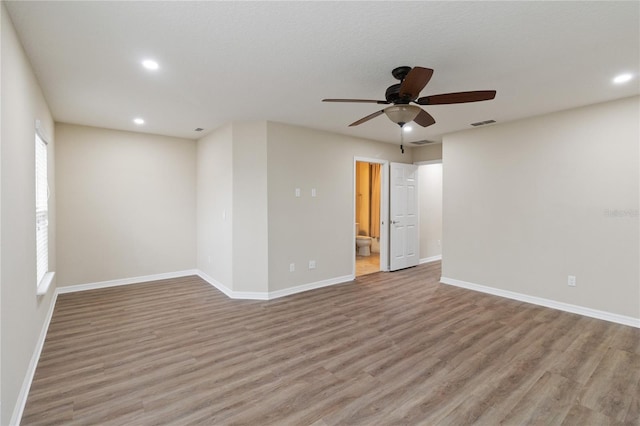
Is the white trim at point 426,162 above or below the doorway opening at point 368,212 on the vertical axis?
above

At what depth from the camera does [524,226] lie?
433 centimetres

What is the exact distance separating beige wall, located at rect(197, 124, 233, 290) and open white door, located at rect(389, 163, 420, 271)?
3.05 metres

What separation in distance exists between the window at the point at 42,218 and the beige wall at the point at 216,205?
2.01 metres

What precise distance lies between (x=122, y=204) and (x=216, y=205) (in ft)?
5.27

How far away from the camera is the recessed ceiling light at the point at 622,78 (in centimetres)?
288

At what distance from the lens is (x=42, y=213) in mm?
3404

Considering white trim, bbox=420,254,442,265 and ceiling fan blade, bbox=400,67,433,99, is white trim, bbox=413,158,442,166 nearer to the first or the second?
white trim, bbox=420,254,442,265

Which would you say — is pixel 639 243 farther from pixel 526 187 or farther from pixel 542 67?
pixel 542 67

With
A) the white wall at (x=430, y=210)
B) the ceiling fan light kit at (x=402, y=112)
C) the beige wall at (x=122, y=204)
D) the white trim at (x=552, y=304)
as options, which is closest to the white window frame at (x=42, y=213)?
the beige wall at (x=122, y=204)

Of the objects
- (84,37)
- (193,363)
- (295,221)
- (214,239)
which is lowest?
(193,363)

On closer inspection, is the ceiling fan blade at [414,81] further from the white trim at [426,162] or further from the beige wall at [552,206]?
the white trim at [426,162]

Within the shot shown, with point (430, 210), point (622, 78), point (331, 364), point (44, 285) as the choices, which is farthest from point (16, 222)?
point (430, 210)

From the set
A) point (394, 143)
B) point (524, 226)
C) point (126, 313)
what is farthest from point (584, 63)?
point (126, 313)

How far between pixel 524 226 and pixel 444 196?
1.29 metres
